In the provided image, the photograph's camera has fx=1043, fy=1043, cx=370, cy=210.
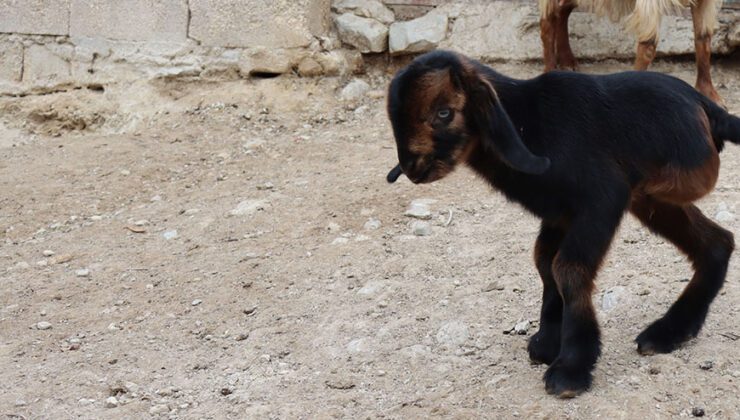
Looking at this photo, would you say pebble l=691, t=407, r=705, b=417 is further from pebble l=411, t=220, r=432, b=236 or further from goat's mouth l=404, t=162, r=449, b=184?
pebble l=411, t=220, r=432, b=236

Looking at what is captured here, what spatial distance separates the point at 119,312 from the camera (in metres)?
5.30

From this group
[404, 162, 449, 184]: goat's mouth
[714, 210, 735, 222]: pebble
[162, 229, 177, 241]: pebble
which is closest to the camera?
[404, 162, 449, 184]: goat's mouth

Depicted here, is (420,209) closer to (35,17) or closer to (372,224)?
(372,224)

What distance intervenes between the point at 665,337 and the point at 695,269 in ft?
1.01

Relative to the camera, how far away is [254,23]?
27.1 feet

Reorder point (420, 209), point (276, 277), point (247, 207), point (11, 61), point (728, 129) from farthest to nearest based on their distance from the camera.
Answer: point (11, 61)
point (247, 207)
point (420, 209)
point (276, 277)
point (728, 129)

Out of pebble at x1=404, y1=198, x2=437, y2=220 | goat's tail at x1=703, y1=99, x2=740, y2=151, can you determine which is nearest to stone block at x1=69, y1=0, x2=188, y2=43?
pebble at x1=404, y1=198, x2=437, y2=220

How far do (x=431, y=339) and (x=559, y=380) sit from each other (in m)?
0.85

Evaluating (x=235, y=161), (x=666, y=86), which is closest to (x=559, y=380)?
(x=666, y=86)

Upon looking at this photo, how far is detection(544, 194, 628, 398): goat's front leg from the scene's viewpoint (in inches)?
146

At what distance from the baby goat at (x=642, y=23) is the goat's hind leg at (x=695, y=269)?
3.75 m

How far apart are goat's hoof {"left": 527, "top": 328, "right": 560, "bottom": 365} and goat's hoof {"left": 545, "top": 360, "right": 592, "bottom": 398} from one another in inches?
10.1

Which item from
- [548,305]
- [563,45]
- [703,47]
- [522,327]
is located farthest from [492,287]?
[563,45]

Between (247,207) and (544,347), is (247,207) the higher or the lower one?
the lower one
